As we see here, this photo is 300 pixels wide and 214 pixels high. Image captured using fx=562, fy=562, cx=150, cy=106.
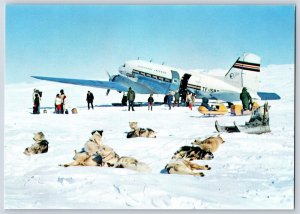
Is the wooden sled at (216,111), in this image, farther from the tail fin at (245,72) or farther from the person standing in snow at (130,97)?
the person standing in snow at (130,97)

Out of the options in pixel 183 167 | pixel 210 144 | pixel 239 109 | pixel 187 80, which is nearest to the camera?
pixel 183 167

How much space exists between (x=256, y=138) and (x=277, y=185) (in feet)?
1.51

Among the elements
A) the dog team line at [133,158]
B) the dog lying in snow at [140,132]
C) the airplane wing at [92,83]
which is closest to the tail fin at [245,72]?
the dog team line at [133,158]

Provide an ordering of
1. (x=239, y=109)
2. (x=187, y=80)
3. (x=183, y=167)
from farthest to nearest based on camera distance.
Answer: (x=187, y=80)
(x=239, y=109)
(x=183, y=167)

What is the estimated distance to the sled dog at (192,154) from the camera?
5020 millimetres

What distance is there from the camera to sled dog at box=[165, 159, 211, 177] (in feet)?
16.2

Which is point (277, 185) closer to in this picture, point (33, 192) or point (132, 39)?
point (132, 39)

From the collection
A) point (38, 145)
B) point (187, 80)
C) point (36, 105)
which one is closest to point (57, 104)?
point (36, 105)

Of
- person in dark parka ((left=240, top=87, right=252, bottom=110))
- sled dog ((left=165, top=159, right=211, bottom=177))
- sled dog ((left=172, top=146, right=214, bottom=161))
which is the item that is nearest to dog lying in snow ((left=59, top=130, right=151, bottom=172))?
sled dog ((left=165, top=159, right=211, bottom=177))

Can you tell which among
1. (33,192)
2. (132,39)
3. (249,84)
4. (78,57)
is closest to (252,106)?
(249,84)

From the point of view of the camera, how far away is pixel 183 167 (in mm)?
4949

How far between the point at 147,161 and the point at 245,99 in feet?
3.56

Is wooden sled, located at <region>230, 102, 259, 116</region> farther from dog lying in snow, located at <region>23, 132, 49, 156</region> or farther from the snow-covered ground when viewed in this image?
dog lying in snow, located at <region>23, 132, 49, 156</region>

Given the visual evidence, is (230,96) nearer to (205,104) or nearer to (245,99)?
(245,99)
